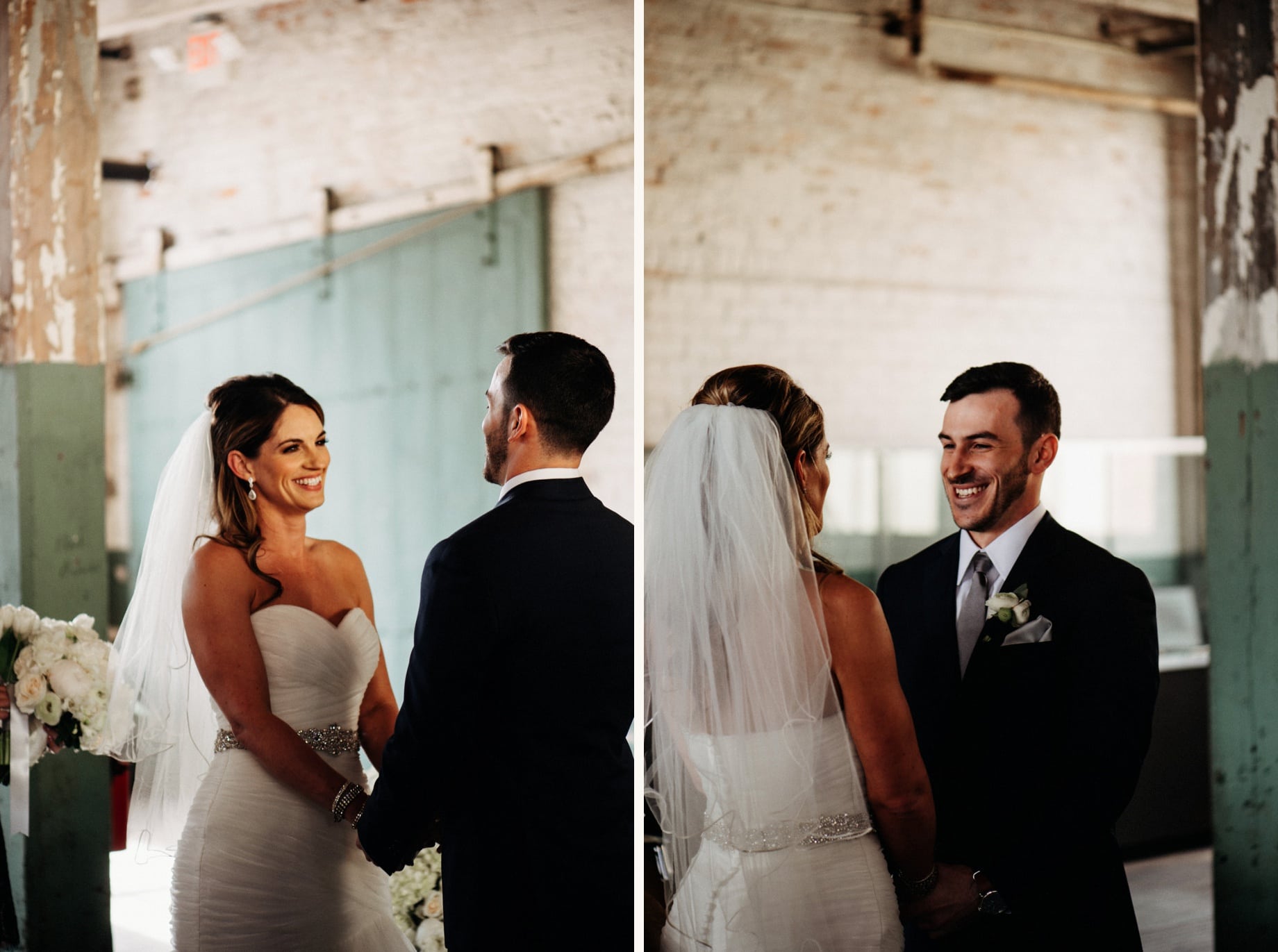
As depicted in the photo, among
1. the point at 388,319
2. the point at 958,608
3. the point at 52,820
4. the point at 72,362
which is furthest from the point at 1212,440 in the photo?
the point at 52,820

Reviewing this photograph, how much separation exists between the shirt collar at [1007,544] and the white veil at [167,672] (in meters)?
1.77

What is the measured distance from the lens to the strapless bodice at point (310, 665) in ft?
8.44

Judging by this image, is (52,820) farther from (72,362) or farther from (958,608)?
(958,608)

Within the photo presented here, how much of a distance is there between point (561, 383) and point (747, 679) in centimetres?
86

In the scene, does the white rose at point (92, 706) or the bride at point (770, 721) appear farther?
the white rose at point (92, 706)

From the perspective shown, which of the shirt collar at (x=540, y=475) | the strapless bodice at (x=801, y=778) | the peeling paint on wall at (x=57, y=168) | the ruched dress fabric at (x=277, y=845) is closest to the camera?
the strapless bodice at (x=801, y=778)

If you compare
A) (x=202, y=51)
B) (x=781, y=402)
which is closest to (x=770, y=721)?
(x=781, y=402)

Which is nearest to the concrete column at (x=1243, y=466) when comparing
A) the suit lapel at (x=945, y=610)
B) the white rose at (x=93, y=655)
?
the suit lapel at (x=945, y=610)

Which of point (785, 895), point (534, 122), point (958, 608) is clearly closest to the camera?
point (785, 895)

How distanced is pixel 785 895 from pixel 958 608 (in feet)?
2.53

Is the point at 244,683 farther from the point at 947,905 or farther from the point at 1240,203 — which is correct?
the point at 1240,203

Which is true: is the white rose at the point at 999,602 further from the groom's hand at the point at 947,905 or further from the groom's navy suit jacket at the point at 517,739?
the groom's navy suit jacket at the point at 517,739

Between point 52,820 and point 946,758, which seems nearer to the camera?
point 946,758

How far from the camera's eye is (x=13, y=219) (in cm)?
280
